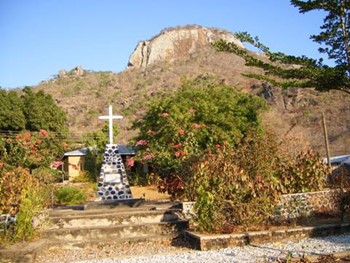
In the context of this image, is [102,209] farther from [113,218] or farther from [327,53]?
[327,53]

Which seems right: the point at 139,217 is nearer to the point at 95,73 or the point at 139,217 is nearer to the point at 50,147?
the point at 50,147

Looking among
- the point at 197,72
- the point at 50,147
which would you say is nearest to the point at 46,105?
the point at 50,147

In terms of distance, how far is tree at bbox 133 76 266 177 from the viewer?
56.5 feet

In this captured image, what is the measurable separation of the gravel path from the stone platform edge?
0.19 metres

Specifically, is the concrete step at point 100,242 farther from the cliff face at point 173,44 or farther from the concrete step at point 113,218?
the cliff face at point 173,44

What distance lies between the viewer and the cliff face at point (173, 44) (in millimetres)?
72812

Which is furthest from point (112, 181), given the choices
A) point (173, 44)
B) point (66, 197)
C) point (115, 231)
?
point (173, 44)

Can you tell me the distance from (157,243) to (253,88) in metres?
41.0

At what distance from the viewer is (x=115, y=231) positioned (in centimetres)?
770

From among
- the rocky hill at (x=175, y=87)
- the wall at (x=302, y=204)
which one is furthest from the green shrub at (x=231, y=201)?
the rocky hill at (x=175, y=87)

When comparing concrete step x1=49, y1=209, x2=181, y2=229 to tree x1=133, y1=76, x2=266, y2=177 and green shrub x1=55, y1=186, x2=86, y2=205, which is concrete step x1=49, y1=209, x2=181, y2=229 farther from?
tree x1=133, y1=76, x2=266, y2=177

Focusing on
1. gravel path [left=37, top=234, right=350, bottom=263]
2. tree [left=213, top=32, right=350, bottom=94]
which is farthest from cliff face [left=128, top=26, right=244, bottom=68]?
gravel path [left=37, top=234, right=350, bottom=263]

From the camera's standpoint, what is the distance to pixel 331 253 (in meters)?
5.38

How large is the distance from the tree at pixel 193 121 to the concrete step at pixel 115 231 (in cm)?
784
